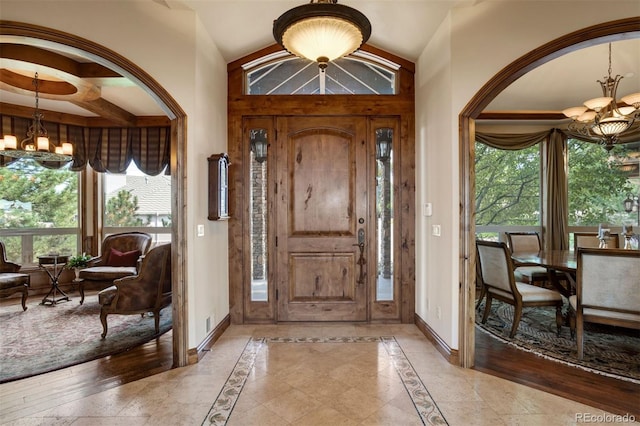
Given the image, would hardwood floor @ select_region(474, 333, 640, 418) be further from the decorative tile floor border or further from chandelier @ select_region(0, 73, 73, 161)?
chandelier @ select_region(0, 73, 73, 161)

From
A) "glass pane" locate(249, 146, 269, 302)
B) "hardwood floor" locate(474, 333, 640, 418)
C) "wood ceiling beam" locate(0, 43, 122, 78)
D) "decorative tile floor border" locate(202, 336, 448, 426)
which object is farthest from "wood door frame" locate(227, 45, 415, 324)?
"wood ceiling beam" locate(0, 43, 122, 78)

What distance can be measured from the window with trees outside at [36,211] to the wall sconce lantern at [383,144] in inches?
207

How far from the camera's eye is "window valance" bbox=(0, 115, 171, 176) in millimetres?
5605

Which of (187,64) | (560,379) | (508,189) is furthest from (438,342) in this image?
(508,189)

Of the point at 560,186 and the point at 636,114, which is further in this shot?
the point at 560,186

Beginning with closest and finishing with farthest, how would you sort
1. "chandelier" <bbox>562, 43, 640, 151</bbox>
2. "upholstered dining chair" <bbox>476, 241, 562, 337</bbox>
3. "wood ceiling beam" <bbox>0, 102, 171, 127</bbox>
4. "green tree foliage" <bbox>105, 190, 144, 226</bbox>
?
"upholstered dining chair" <bbox>476, 241, 562, 337</bbox> → "chandelier" <bbox>562, 43, 640, 151</bbox> → "wood ceiling beam" <bbox>0, 102, 171, 127</bbox> → "green tree foliage" <bbox>105, 190, 144, 226</bbox>

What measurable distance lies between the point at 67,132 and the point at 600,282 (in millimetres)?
7453

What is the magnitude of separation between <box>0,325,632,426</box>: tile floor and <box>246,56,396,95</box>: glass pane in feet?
9.45

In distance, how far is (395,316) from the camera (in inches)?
151

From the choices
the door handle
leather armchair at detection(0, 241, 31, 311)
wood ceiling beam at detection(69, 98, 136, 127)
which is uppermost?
wood ceiling beam at detection(69, 98, 136, 127)

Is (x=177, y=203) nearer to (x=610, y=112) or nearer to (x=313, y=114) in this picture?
(x=313, y=114)

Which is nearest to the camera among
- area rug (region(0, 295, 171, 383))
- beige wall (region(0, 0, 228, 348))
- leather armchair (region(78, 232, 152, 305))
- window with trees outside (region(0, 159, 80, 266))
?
beige wall (region(0, 0, 228, 348))

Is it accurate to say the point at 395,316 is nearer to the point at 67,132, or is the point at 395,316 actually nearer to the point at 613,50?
the point at 613,50

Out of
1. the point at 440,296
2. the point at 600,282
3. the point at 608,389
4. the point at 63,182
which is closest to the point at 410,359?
the point at 440,296
